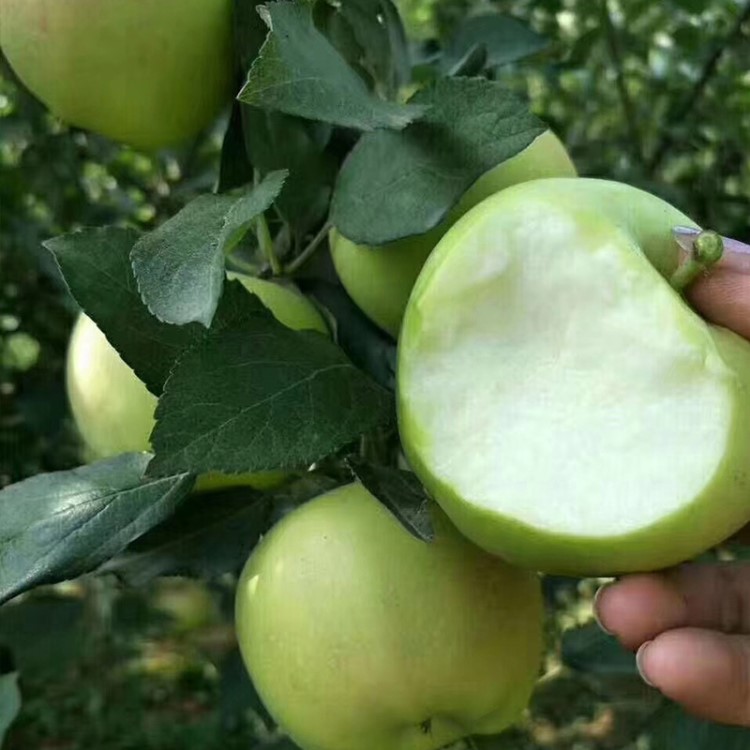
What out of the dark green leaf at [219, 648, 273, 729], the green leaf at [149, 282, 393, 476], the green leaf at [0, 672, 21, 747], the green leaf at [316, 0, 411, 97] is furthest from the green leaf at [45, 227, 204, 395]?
the dark green leaf at [219, 648, 273, 729]

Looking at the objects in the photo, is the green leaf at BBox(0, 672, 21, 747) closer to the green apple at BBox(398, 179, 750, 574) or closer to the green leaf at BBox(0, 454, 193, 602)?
the green leaf at BBox(0, 454, 193, 602)

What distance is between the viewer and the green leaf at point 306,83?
50 centimetres

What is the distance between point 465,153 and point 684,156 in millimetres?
940

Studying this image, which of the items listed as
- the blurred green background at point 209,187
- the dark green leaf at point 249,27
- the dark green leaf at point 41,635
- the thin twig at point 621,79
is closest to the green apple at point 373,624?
the dark green leaf at point 249,27

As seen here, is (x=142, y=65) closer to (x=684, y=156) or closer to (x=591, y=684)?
(x=591, y=684)

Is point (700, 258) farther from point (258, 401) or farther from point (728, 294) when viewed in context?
point (258, 401)

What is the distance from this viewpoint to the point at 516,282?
497 millimetres

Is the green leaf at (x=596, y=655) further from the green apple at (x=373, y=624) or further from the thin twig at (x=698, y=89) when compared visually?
the thin twig at (x=698, y=89)

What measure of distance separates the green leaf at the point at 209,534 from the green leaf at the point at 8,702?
213mm

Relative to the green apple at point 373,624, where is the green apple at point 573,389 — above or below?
above

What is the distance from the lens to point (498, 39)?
0.85 m

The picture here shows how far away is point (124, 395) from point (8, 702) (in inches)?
11.1

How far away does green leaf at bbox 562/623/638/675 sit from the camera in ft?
2.70

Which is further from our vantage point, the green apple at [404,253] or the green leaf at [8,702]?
the green leaf at [8,702]
